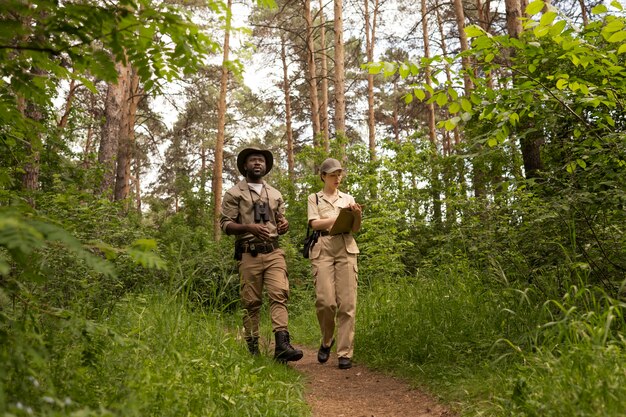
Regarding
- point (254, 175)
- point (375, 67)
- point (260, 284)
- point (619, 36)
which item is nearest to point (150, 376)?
point (375, 67)

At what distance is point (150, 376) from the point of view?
2729 millimetres

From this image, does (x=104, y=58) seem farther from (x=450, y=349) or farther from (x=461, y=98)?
A: (x=450, y=349)

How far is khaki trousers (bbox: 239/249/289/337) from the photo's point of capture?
5.22 metres

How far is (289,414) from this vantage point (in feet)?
11.6

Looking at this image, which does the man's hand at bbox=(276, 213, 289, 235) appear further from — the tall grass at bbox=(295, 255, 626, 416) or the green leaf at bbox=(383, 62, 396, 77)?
the green leaf at bbox=(383, 62, 396, 77)

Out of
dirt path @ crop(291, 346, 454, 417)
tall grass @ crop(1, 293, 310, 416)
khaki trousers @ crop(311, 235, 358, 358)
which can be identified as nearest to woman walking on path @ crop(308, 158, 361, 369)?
khaki trousers @ crop(311, 235, 358, 358)

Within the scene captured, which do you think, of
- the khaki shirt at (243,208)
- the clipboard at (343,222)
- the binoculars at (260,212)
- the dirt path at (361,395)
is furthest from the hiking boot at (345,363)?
the binoculars at (260,212)

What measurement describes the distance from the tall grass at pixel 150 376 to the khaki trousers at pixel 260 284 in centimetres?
68

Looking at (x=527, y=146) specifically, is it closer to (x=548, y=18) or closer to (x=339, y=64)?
(x=548, y=18)

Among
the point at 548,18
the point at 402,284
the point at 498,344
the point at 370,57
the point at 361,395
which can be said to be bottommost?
the point at 361,395

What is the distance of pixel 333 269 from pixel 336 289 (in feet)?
0.75

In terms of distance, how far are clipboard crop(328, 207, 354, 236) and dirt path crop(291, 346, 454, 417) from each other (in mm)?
1512

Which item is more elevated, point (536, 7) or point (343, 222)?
point (536, 7)

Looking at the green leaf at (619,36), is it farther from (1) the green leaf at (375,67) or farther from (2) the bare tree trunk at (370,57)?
(2) the bare tree trunk at (370,57)
